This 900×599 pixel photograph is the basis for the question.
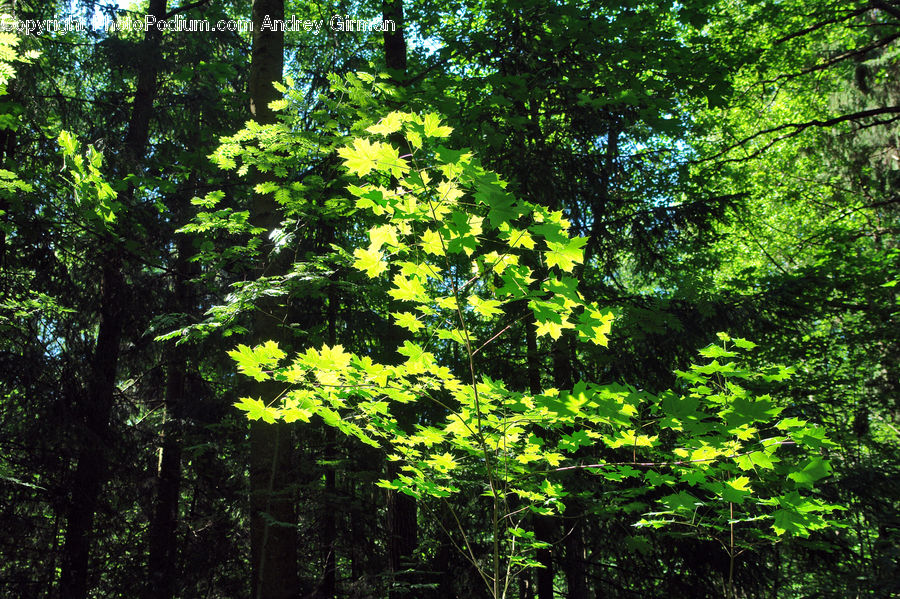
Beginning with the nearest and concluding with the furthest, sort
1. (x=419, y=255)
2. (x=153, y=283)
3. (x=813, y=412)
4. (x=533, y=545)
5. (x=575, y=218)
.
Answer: (x=419, y=255)
(x=533, y=545)
(x=813, y=412)
(x=575, y=218)
(x=153, y=283)

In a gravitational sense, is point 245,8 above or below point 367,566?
above

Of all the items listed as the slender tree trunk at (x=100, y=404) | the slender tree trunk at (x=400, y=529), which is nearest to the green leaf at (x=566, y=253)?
the slender tree trunk at (x=400, y=529)

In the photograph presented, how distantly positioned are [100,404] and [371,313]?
371 cm

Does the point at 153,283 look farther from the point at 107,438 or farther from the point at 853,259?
the point at 853,259

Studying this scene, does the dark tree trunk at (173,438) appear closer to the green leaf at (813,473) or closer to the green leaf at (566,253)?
the green leaf at (566,253)

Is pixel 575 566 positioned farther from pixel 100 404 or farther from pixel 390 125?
pixel 100 404

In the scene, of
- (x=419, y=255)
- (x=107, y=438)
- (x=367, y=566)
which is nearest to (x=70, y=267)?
(x=107, y=438)

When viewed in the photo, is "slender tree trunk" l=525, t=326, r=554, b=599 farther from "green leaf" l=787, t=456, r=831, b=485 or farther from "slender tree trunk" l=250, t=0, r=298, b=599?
"green leaf" l=787, t=456, r=831, b=485

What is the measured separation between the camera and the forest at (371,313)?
433 cm

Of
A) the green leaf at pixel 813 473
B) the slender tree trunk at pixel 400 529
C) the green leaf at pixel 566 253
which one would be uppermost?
the green leaf at pixel 566 253

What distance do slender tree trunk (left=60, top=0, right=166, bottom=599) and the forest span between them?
45 millimetres

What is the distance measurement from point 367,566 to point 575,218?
4783 millimetres

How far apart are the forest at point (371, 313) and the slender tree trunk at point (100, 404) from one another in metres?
0.05

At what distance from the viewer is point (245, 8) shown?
10203mm
